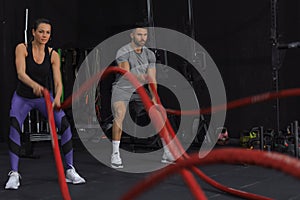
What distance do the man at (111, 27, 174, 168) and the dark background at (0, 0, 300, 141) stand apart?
203 cm

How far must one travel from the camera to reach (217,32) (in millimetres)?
6754

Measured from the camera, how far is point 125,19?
796 centimetres

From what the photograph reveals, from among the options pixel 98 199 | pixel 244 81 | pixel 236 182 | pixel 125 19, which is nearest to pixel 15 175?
pixel 98 199

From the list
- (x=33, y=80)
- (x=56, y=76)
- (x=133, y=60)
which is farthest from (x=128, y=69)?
(x=33, y=80)

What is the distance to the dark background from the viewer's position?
6.04m

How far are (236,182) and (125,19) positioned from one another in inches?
187

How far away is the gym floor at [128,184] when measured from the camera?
3.46 metres

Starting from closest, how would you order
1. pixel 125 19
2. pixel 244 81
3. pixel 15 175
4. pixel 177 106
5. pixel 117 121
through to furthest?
pixel 15 175 < pixel 117 121 < pixel 244 81 < pixel 177 106 < pixel 125 19

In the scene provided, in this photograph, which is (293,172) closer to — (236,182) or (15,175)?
(236,182)

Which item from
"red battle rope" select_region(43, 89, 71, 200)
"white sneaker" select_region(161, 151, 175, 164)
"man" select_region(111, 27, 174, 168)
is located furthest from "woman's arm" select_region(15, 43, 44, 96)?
"white sneaker" select_region(161, 151, 175, 164)

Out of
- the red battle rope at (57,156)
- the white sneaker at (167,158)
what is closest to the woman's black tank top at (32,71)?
the red battle rope at (57,156)

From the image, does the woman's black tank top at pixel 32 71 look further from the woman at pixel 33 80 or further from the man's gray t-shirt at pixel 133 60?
the man's gray t-shirt at pixel 133 60

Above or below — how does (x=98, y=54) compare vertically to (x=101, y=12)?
below

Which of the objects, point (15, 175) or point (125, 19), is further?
point (125, 19)
